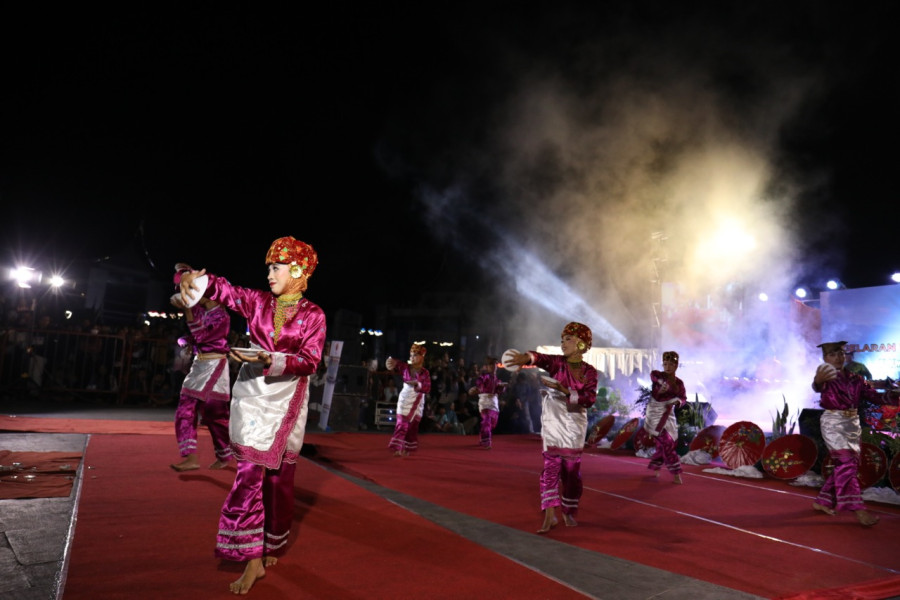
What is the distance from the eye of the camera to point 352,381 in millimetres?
12195

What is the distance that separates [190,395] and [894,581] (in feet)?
18.9

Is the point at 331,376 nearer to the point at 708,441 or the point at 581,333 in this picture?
the point at 708,441

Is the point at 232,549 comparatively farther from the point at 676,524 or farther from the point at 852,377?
the point at 852,377

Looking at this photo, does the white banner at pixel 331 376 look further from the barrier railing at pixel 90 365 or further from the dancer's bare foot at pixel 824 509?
the dancer's bare foot at pixel 824 509

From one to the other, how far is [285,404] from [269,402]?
9 centimetres

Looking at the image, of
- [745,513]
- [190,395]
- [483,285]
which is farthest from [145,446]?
[483,285]

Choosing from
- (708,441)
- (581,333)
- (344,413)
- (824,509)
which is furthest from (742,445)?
(344,413)

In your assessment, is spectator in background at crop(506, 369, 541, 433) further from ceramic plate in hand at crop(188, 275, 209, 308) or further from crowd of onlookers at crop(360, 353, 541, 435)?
ceramic plate in hand at crop(188, 275, 209, 308)

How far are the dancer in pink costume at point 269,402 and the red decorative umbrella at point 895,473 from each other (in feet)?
22.4

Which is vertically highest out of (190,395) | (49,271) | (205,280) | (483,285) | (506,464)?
(483,285)

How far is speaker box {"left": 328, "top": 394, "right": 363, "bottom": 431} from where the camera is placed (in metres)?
11.6

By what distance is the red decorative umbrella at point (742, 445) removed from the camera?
815cm

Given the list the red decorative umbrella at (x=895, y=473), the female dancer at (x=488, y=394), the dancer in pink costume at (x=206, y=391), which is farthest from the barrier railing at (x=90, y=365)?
the red decorative umbrella at (x=895, y=473)

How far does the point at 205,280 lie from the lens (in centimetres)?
284
